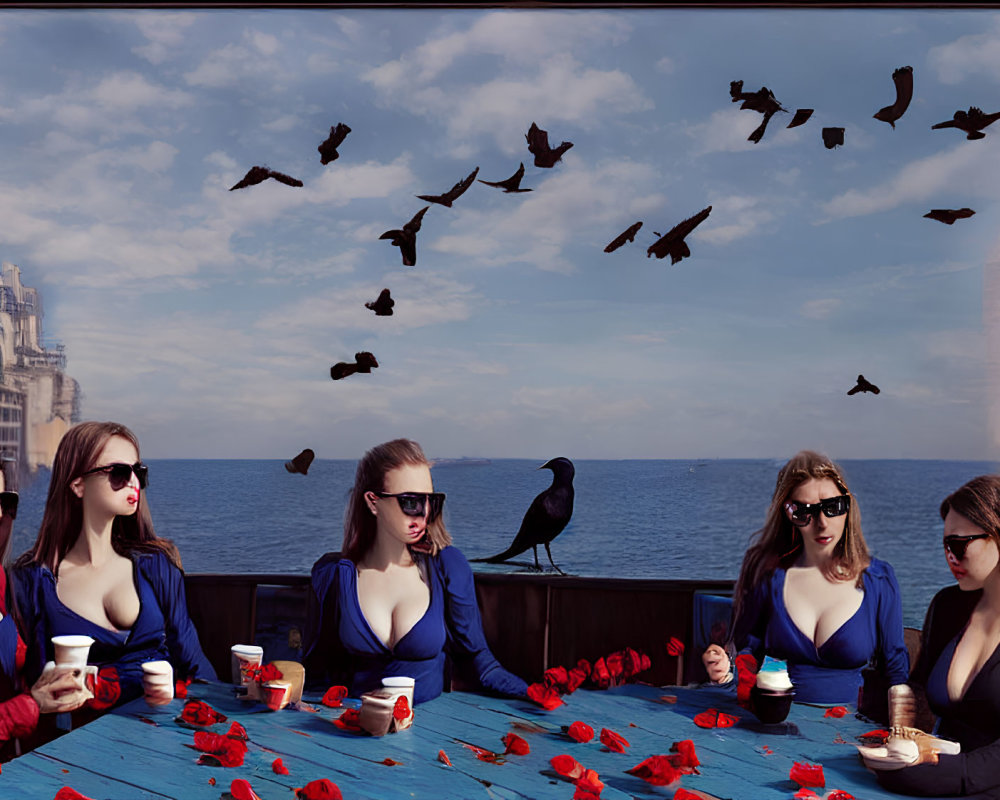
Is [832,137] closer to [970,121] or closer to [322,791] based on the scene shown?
[970,121]

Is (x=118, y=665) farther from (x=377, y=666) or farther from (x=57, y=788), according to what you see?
(x=377, y=666)

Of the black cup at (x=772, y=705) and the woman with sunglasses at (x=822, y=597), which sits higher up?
the woman with sunglasses at (x=822, y=597)

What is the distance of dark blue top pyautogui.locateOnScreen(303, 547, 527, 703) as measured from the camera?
2.71 metres

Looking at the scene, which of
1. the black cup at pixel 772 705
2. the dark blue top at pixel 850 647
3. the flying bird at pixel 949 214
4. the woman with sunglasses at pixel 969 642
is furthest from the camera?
the flying bird at pixel 949 214

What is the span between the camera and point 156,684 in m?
2.63

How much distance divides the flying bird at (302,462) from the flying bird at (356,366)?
243mm

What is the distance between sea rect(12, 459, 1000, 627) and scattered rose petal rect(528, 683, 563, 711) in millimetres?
370

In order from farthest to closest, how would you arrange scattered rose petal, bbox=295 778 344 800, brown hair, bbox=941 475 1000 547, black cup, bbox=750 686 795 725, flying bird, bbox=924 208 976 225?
flying bird, bbox=924 208 976 225 < black cup, bbox=750 686 795 725 < brown hair, bbox=941 475 1000 547 < scattered rose petal, bbox=295 778 344 800

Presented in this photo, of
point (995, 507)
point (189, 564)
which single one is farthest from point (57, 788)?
point (995, 507)

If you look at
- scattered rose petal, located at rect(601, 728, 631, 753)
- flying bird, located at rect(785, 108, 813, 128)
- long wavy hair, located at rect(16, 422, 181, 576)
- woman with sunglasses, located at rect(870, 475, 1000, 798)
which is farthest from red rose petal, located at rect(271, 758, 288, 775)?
flying bird, located at rect(785, 108, 813, 128)

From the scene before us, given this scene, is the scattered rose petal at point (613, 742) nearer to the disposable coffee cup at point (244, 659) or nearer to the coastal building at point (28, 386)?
the disposable coffee cup at point (244, 659)

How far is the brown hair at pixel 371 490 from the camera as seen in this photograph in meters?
2.75

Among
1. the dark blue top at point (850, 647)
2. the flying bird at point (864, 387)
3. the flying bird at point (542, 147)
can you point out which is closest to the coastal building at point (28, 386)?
the flying bird at point (542, 147)

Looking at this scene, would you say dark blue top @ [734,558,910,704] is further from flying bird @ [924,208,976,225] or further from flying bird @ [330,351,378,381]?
flying bird @ [330,351,378,381]
